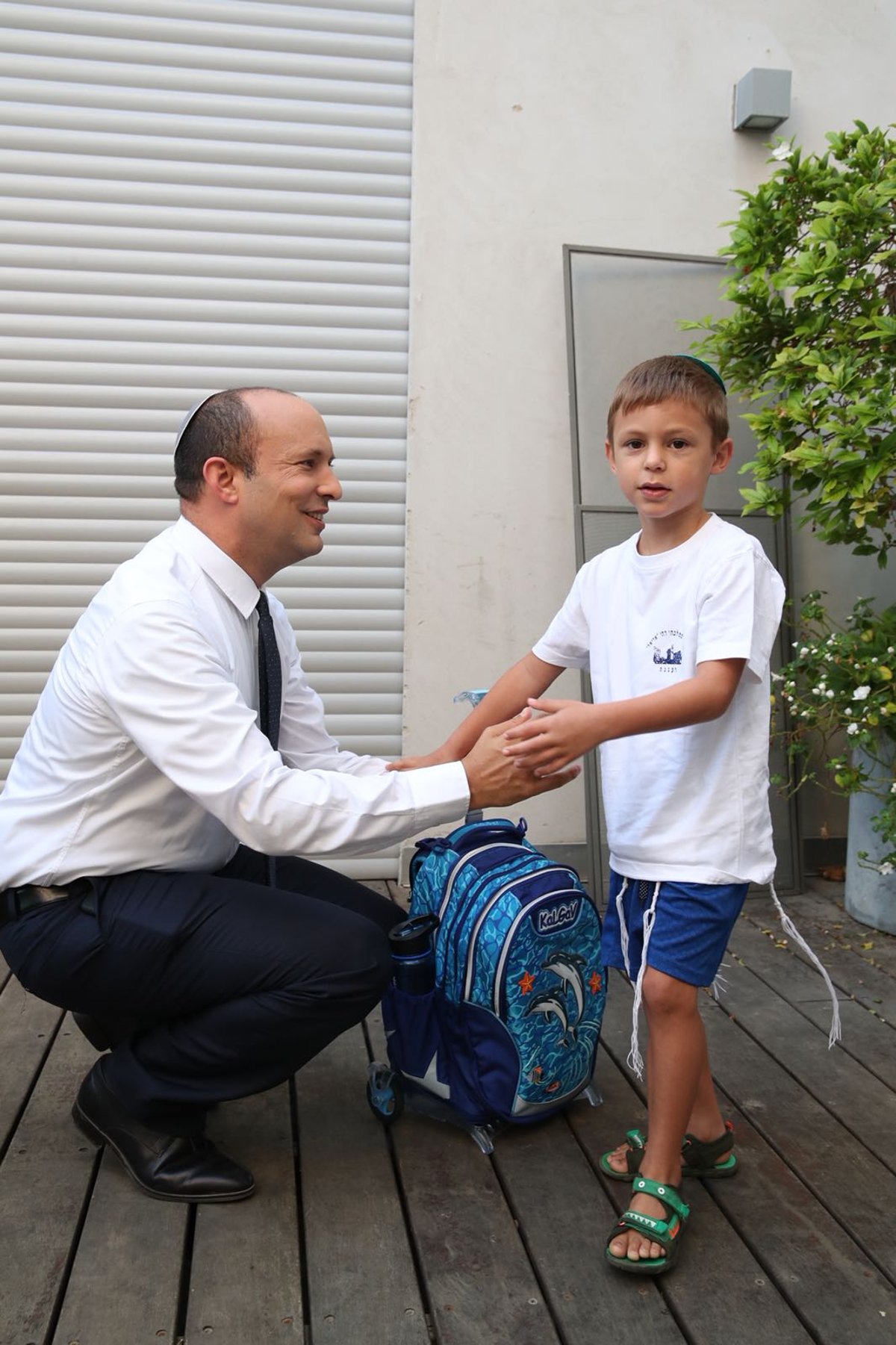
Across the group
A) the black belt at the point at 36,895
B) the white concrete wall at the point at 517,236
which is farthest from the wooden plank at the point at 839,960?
the black belt at the point at 36,895

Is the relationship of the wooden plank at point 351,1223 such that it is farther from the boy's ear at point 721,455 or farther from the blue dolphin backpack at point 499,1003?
the boy's ear at point 721,455

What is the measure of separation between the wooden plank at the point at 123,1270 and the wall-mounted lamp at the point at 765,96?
3.76m

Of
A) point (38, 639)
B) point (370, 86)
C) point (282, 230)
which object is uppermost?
point (370, 86)

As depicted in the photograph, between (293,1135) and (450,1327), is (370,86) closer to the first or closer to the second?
(293,1135)

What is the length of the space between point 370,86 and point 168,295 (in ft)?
3.21

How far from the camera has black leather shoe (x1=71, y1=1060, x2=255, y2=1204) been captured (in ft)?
6.51

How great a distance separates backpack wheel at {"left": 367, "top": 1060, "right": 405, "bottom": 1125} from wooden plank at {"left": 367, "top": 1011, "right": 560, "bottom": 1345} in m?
0.03

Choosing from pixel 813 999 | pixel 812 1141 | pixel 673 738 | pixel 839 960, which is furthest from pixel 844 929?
pixel 673 738

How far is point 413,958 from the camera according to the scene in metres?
2.23

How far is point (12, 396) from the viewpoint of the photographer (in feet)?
12.0

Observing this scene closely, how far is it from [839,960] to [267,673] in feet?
6.48

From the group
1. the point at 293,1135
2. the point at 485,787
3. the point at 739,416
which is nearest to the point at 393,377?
the point at 739,416

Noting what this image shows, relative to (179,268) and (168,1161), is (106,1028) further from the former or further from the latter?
(179,268)

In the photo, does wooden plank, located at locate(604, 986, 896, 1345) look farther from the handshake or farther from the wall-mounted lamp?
the wall-mounted lamp
